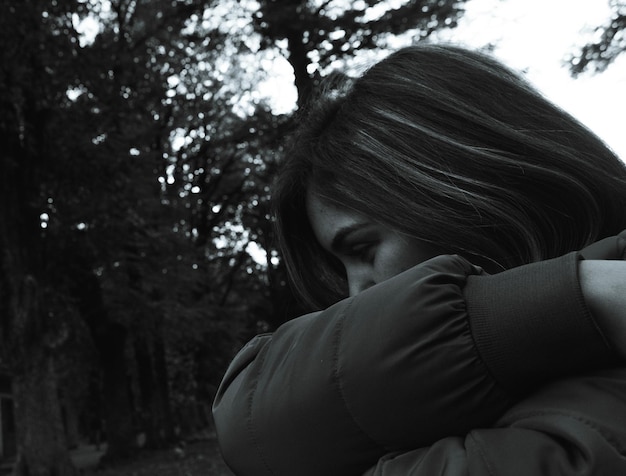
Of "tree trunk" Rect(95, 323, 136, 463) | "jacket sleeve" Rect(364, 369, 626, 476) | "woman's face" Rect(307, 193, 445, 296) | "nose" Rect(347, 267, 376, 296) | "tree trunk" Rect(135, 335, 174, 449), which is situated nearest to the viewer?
"jacket sleeve" Rect(364, 369, 626, 476)

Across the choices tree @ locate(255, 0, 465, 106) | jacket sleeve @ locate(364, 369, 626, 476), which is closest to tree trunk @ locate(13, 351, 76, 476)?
tree @ locate(255, 0, 465, 106)

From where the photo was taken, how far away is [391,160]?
154cm

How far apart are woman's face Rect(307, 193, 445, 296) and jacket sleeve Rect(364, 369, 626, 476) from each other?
23.8 inches

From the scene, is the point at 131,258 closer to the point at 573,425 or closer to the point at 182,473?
the point at 182,473

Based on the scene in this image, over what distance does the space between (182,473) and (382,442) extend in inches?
541

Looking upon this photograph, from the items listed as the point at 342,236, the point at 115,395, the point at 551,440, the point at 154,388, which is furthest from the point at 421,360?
the point at 154,388

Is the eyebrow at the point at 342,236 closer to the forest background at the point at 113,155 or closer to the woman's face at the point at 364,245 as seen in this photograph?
the woman's face at the point at 364,245

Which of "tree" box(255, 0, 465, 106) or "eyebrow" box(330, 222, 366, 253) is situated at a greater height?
"tree" box(255, 0, 465, 106)

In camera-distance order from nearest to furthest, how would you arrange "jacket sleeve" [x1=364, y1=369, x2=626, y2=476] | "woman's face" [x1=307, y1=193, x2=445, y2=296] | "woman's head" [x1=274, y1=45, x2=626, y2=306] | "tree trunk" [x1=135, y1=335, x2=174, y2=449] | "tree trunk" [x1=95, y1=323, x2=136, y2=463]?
"jacket sleeve" [x1=364, y1=369, x2=626, y2=476], "woman's head" [x1=274, y1=45, x2=626, y2=306], "woman's face" [x1=307, y1=193, x2=445, y2=296], "tree trunk" [x1=95, y1=323, x2=136, y2=463], "tree trunk" [x1=135, y1=335, x2=174, y2=449]

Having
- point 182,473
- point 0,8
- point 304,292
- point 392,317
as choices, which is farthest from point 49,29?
point 392,317

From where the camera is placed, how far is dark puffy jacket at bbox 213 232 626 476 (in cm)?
92

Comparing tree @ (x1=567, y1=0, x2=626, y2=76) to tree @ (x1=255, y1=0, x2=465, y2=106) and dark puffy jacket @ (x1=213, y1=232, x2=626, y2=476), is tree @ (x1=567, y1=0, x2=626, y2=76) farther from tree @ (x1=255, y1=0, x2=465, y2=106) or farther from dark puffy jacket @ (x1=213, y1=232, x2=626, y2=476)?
dark puffy jacket @ (x1=213, y1=232, x2=626, y2=476)

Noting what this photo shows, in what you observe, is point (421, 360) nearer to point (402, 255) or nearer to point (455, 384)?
point (455, 384)

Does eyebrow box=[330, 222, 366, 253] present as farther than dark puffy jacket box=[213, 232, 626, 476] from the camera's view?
Yes
